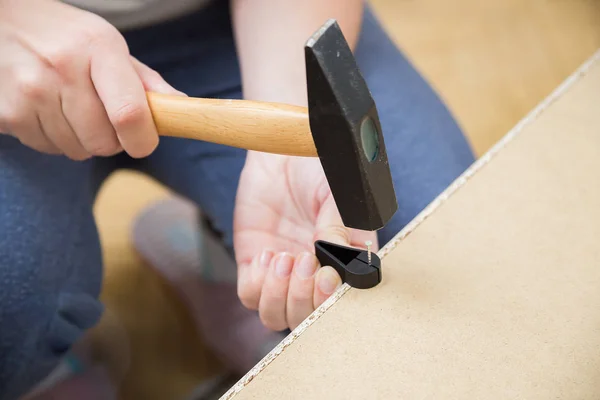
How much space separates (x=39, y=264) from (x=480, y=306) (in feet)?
1.46

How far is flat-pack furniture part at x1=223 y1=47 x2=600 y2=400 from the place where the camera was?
0.39 meters

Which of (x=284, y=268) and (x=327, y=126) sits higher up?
(x=327, y=126)

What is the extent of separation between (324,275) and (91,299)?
0.35 metres

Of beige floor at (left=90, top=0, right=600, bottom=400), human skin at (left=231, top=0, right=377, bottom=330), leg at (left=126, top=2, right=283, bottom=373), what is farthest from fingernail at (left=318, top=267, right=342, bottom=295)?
beige floor at (left=90, top=0, right=600, bottom=400)

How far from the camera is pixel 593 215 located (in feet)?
1.60

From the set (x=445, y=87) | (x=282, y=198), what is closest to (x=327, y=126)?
(x=282, y=198)

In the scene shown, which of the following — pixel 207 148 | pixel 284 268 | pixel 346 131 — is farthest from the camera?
pixel 207 148

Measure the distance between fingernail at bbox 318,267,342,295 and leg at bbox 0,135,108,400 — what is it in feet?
1.08

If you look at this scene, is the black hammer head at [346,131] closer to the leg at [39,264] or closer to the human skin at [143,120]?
the human skin at [143,120]

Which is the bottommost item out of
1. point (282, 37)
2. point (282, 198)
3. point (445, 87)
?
point (445, 87)

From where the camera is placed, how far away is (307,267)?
489mm

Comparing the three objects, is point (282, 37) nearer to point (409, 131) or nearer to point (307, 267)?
point (409, 131)

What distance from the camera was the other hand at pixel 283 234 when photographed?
1.64 feet

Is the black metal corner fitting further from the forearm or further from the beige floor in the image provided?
the beige floor
